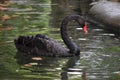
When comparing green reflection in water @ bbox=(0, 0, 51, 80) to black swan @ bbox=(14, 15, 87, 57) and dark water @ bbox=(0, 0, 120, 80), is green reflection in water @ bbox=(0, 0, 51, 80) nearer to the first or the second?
dark water @ bbox=(0, 0, 120, 80)

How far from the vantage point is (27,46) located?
1167 cm

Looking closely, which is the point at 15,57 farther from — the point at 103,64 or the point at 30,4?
the point at 30,4

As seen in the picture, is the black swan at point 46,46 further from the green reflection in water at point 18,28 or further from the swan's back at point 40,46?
the green reflection in water at point 18,28

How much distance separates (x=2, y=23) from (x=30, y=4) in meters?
3.83

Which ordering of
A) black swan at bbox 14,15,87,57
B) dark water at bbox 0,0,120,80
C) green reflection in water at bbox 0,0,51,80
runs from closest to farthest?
dark water at bbox 0,0,120,80 < green reflection in water at bbox 0,0,51,80 < black swan at bbox 14,15,87,57

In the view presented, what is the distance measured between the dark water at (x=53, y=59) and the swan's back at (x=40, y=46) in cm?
17

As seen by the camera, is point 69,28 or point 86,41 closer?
point 86,41

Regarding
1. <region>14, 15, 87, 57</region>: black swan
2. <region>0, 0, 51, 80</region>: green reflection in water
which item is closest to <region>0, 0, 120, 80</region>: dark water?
<region>0, 0, 51, 80</region>: green reflection in water

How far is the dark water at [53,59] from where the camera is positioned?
973cm

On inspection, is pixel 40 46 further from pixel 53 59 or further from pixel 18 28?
pixel 18 28

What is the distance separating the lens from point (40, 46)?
37.9 ft

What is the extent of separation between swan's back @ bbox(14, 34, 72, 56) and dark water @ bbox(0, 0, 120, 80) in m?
0.17

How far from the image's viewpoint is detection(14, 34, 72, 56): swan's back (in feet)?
37.3

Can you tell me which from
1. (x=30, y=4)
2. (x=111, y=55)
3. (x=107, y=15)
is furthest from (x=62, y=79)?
(x=30, y=4)
